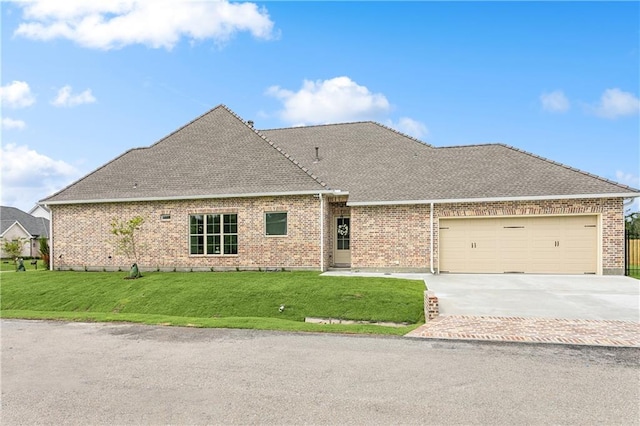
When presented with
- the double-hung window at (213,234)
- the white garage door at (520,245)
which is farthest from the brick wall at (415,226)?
the double-hung window at (213,234)

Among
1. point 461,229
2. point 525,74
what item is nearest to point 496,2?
point 525,74

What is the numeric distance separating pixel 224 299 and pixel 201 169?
26.3 feet

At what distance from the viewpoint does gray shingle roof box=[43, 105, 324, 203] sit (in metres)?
17.5

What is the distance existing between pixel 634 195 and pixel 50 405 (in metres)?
17.8

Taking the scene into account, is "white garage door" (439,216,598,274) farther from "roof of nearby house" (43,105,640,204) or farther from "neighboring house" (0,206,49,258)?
"neighboring house" (0,206,49,258)

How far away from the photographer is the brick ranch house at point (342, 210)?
51.6 ft

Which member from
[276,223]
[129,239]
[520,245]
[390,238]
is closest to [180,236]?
[129,239]

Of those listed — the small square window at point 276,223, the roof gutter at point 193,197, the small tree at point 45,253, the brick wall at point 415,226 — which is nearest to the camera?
the brick wall at point 415,226

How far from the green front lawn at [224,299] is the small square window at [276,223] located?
1800 mm

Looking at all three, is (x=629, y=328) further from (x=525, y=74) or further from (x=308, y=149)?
(x=308, y=149)

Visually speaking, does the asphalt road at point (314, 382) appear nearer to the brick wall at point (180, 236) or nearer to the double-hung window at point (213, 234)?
the brick wall at point (180, 236)

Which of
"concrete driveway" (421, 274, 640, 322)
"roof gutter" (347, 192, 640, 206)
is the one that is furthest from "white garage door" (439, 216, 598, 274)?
"roof gutter" (347, 192, 640, 206)

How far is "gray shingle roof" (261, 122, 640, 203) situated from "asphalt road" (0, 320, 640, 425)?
972cm

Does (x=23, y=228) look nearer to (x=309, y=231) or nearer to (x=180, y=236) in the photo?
(x=180, y=236)
